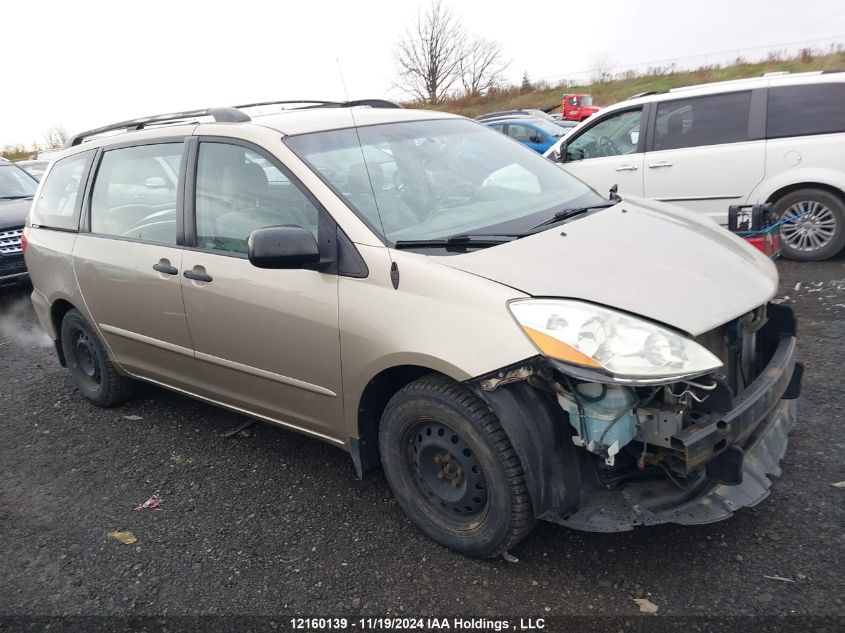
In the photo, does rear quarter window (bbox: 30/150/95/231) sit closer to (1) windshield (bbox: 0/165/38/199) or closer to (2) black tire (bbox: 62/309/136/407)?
(2) black tire (bbox: 62/309/136/407)

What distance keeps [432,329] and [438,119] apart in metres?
1.74

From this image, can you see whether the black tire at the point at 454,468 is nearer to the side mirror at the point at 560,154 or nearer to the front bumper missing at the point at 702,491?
the front bumper missing at the point at 702,491

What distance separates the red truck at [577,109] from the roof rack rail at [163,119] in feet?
69.5

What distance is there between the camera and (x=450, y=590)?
8.76 feet

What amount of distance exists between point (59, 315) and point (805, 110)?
→ 22.4 ft

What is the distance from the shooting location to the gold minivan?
242 cm

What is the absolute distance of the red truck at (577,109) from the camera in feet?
79.7

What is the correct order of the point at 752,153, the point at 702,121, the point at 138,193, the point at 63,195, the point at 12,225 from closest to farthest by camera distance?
the point at 138,193 → the point at 63,195 → the point at 752,153 → the point at 702,121 → the point at 12,225

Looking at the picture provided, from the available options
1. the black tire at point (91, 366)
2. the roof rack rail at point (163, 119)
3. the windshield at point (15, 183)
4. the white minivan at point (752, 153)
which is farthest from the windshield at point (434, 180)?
the windshield at point (15, 183)

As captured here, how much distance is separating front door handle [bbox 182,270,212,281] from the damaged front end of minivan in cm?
163

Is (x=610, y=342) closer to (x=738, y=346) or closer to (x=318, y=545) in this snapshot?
(x=738, y=346)

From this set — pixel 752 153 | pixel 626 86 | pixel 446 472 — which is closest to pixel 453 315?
pixel 446 472

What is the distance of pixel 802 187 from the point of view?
258 inches

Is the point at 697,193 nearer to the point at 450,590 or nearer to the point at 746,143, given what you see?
the point at 746,143
